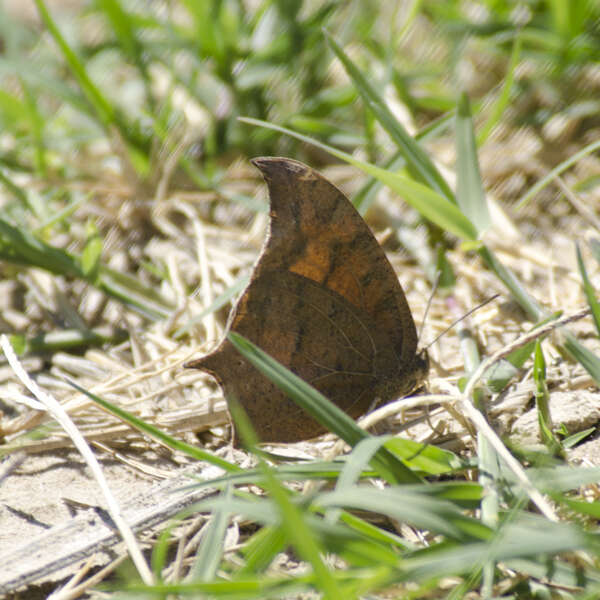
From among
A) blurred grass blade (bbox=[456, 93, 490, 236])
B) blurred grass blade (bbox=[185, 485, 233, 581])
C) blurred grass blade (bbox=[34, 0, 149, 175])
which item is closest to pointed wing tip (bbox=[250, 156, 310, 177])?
blurred grass blade (bbox=[456, 93, 490, 236])

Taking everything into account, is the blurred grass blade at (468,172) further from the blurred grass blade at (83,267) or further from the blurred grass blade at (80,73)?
the blurred grass blade at (80,73)

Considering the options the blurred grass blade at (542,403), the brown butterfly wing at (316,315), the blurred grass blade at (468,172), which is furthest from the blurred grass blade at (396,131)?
the blurred grass blade at (542,403)

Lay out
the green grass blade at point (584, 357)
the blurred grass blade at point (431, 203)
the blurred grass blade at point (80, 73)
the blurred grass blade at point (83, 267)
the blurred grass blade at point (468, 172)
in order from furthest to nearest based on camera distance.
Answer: the blurred grass blade at point (80, 73), the blurred grass blade at point (83, 267), the blurred grass blade at point (468, 172), the blurred grass blade at point (431, 203), the green grass blade at point (584, 357)

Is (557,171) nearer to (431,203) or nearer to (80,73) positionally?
(431,203)

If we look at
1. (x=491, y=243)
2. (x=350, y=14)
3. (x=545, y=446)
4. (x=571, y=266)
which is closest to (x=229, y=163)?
(x=350, y=14)

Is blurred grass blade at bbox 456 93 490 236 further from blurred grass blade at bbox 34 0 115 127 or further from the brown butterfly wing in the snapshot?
blurred grass blade at bbox 34 0 115 127

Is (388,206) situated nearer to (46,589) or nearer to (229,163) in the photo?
(229,163)
